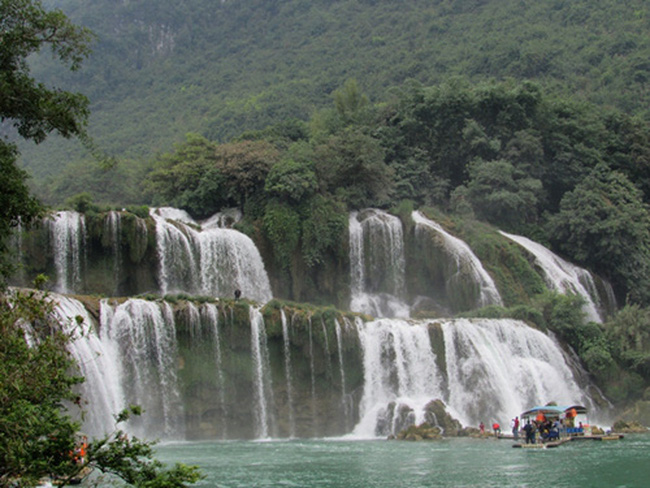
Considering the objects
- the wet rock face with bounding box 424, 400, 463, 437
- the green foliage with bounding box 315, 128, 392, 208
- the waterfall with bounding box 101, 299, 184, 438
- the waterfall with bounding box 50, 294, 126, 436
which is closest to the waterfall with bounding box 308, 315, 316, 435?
the wet rock face with bounding box 424, 400, 463, 437

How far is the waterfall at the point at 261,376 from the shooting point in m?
31.6

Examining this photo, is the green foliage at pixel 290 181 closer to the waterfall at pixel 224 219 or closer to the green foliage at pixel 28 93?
the waterfall at pixel 224 219

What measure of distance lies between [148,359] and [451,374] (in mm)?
12919

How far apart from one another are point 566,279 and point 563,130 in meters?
15.4

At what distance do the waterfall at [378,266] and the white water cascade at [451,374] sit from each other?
8.26 meters

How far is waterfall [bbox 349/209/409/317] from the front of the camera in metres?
42.9

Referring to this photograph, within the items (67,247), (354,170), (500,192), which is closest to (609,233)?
(500,192)

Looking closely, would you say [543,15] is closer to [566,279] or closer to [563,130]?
[563,130]

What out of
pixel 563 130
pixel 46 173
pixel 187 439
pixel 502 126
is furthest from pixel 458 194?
pixel 46 173

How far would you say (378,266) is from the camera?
142 ft

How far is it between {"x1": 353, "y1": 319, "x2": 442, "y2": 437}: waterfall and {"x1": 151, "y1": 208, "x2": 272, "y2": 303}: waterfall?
23.6 ft

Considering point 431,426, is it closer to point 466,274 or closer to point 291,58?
point 466,274

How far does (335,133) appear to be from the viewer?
54.2 m

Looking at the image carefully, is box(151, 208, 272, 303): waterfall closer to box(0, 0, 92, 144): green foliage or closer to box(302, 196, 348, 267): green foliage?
box(302, 196, 348, 267): green foliage
